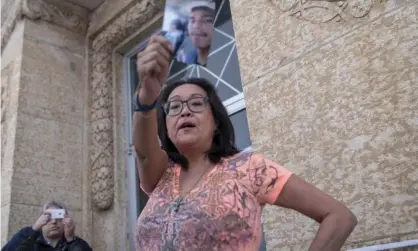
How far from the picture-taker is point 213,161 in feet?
4.44

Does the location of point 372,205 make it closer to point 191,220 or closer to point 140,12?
point 191,220

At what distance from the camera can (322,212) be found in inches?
46.2

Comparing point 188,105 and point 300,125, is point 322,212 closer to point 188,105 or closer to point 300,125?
point 188,105

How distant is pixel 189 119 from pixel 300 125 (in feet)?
3.38

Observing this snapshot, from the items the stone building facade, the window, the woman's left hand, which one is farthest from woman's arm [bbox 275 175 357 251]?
the woman's left hand

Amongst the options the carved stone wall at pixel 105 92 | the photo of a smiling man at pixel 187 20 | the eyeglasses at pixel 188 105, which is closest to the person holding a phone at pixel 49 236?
the carved stone wall at pixel 105 92

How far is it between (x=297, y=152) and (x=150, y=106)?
3.70 feet

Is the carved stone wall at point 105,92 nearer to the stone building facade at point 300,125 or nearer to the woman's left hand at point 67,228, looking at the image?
the stone building facade at point 300,125

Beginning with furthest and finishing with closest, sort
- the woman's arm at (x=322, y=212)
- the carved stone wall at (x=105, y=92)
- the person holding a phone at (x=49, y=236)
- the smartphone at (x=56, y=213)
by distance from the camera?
the carved stone wall at (x=105, y=92) → the smartphone at (x=56, y=213) → the person holding a phone at (x=49, y=236) → the woman's arm at (x=322, y=212)

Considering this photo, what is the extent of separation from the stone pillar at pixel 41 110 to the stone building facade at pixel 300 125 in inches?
0.4

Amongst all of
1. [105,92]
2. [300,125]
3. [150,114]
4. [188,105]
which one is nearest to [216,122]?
[188,105]

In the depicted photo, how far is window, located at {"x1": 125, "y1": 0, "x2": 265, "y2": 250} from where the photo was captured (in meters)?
3.53

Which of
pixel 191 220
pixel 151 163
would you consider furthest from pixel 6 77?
pixel 191 220

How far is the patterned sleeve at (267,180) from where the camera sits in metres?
1.23
